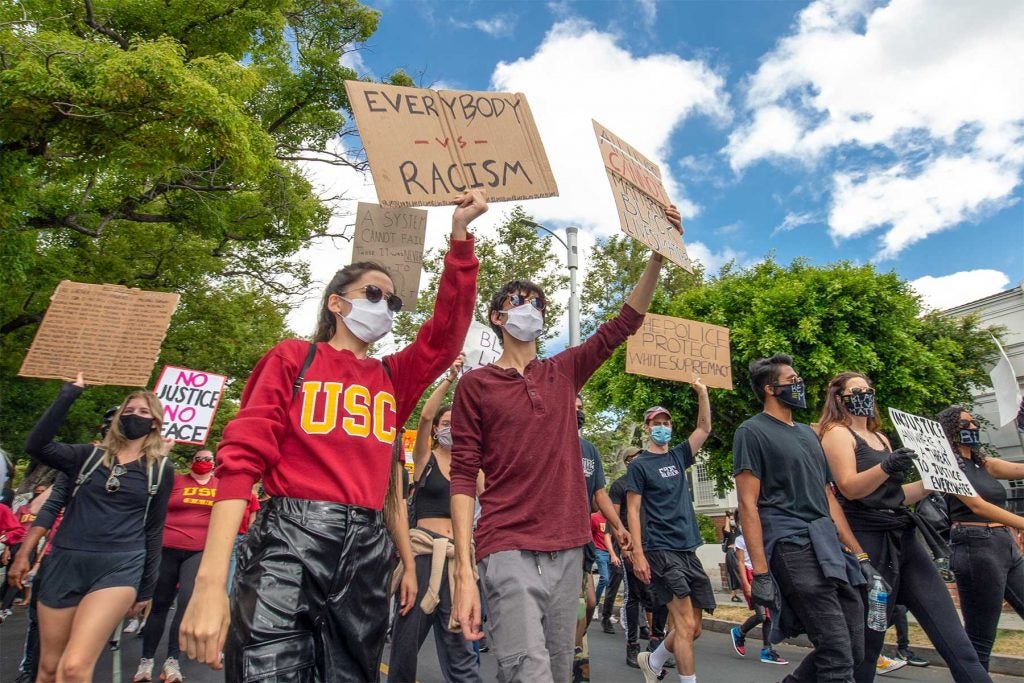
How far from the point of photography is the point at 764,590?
3.83m

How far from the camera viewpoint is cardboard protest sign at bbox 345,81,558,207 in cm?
366

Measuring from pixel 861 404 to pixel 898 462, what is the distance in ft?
2.02

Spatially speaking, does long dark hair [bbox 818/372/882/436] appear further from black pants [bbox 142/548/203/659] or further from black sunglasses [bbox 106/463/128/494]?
black pants [bbox 142/548/203/659]

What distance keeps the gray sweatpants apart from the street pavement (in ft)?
11.7

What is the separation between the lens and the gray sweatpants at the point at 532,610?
280cm

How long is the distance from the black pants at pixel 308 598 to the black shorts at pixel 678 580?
3.78m

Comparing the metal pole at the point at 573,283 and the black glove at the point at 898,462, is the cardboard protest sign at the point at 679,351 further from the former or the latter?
the metal pole at the point at 573,283

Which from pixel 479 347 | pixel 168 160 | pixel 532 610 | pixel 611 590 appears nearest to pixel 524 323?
pixel 532 610

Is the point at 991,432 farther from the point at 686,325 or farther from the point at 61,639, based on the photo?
the point at 61,639

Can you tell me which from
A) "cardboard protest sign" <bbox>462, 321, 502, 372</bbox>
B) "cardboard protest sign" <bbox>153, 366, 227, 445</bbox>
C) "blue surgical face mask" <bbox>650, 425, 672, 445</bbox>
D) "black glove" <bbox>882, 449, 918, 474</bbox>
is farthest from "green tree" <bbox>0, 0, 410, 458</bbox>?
"black glove" <bbox>882, 449, 918, 474</bbox>

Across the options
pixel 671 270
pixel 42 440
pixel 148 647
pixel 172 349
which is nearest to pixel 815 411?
pixel 671 270

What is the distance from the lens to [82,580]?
13.2 feet

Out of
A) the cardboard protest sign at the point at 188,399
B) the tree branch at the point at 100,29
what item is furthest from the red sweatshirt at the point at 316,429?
the tree branch at the point at 100,29

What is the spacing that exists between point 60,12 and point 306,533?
11265 millimetres
